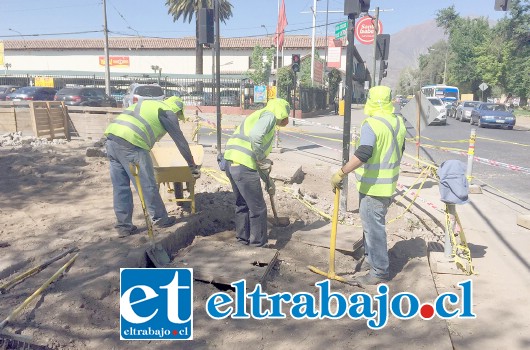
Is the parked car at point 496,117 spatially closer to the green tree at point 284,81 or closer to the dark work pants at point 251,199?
the green tree at point 284,81

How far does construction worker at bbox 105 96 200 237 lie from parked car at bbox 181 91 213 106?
25107 millimetres

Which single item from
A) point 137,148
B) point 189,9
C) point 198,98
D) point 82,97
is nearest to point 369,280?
point 137,148

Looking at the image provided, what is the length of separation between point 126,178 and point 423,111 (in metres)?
5.94

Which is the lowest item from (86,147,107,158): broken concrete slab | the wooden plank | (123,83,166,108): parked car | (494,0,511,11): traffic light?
the wooden plank

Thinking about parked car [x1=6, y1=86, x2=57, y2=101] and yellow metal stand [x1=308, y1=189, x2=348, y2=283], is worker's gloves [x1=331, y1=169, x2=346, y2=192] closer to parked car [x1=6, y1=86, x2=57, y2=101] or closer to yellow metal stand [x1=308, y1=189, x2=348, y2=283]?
yellow metal stand [x1=308, y1=189, x2=348, y2=283]

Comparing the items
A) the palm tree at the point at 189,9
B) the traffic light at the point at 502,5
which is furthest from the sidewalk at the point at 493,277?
the palm tree at the point at 189,9

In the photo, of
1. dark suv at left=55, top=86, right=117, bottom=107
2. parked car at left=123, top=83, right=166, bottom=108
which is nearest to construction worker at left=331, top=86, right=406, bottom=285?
parked car at left=123, top=83, right=166, bottom=108

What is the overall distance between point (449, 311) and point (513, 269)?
1.51 m

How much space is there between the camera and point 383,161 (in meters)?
4.32

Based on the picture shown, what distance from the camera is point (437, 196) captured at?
328 inches

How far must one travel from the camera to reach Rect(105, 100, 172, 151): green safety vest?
502cm

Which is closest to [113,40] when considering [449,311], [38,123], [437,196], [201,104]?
[201,104]

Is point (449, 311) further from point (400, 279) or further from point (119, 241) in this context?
point (119, 241)

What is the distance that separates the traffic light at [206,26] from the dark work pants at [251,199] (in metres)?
4.29
